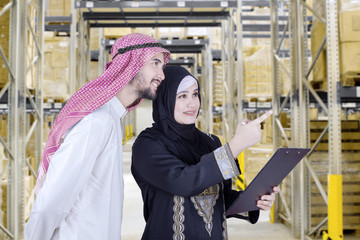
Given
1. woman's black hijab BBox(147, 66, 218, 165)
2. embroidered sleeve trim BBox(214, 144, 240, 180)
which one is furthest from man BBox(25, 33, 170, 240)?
embroidered sleeve trim BBox(214, 144, 240, 180)

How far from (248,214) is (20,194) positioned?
10.9 ft

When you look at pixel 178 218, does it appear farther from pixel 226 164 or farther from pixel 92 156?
pixel 92 156

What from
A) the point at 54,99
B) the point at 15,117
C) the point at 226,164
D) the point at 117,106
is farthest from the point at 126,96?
the point at 54,99

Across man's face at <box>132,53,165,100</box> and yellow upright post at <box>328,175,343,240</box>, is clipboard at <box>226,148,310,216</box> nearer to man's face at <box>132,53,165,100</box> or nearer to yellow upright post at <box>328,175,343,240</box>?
man's face at <box>132,53,165,100</box>

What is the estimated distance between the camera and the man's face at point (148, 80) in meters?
1.72

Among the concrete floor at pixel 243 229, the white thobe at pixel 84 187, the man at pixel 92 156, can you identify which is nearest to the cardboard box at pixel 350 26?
the concrete floor at pixel 243 229

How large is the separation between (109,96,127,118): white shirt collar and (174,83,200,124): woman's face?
0.29 m

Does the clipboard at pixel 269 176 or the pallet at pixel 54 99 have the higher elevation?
the pallet at pixel 54 99

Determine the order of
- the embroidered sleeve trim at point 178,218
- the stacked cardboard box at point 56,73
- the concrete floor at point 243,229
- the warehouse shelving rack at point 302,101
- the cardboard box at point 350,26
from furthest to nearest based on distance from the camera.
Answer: the stacked cardboard box at point 56,73 → the concrete floor at point 243,229 → the cardboard box at point 350,26 → the warehouse shelving rack at point 302,101 → the embroidered sleeve trim at point 178,218

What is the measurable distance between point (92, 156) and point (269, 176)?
760 mm

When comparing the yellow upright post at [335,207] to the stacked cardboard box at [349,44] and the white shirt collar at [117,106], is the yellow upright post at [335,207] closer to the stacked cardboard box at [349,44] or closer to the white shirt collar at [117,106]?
the stacked cardboard box at [349,44]

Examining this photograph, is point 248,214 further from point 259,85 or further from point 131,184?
point 131,184

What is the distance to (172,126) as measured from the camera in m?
1.86

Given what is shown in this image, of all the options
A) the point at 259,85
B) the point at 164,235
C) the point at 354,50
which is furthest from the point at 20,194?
the point at 259,85
